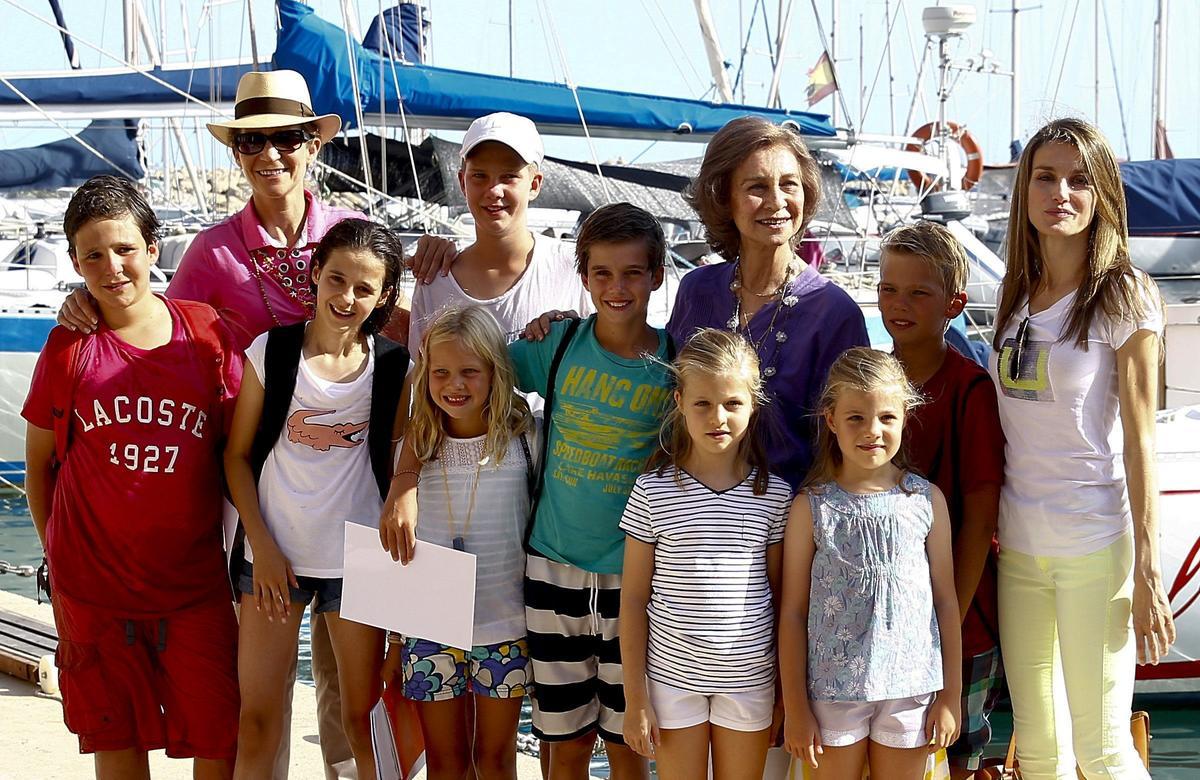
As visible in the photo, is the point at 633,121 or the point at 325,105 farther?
the point at 633,121

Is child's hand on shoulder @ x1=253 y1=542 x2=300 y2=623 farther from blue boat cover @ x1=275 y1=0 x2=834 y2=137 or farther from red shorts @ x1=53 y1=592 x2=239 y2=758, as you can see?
blue boat cover @ x1=275 y1=0 x2=834 y2=137

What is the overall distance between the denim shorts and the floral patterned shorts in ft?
0.87

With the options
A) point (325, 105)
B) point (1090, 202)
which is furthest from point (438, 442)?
point (325, 105)

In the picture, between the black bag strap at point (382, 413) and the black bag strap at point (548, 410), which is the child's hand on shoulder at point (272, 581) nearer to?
the black bag strap at point (382, 413)

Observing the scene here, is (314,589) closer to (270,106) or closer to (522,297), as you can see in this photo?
(522,297)

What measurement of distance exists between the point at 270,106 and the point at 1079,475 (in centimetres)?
252

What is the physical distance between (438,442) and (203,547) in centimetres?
75

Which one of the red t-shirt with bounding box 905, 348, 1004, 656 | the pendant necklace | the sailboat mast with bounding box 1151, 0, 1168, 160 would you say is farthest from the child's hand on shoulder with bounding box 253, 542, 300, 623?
the sailboat mast with bounding box 1151, 0, 1168, 160

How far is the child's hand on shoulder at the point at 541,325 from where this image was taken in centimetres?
317

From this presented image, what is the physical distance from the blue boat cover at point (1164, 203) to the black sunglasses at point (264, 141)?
7.47 m

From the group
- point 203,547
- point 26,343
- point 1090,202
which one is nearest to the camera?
point 1090,202

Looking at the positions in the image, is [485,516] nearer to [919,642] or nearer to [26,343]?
[919,642]

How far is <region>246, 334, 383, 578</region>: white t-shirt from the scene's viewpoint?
315cm

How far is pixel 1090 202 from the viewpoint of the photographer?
9.69ft
